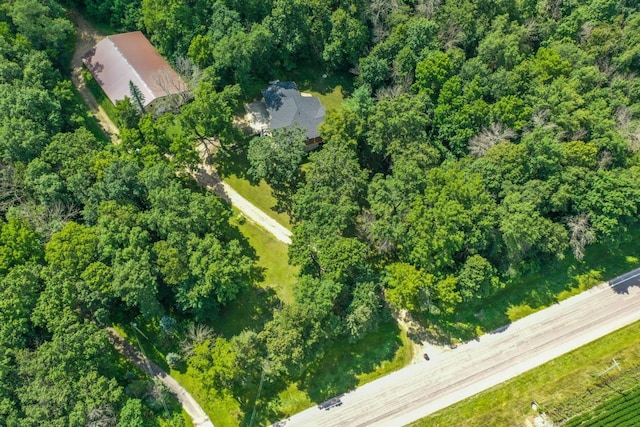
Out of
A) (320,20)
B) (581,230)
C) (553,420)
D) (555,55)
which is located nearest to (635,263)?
(581,230)

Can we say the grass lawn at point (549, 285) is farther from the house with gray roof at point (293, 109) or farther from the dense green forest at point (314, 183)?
the house with gray roof at point (293, 109)

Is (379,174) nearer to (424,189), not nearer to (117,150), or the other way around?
(424,189)

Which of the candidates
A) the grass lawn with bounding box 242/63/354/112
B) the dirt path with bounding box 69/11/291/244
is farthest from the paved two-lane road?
the grass lawn with bounding box 242/63/354/112

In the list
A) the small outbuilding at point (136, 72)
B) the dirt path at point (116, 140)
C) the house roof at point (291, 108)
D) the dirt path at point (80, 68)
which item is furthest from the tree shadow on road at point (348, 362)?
the dirt path at point (80, 68)

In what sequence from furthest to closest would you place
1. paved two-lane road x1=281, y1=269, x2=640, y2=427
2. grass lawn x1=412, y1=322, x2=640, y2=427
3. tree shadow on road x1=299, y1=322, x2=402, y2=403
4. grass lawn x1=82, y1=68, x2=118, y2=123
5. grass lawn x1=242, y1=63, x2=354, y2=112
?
grass lawn x1=242, y1=63, x2=354, y2=112 < grass lawn x1=82, y1=68, x2=118, y2=123 < tree shadow on road x1=299, y1=322, x2=402, y2=403 < paved two-lane road x1=281, y1=269, x2=640, y2=427 < grass lawn x1=412, y1=322, x2=640, y2=427

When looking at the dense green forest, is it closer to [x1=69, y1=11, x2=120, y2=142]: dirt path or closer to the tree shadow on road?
[x1=69, y1=11, x2=120, y2=142]: dirt path
